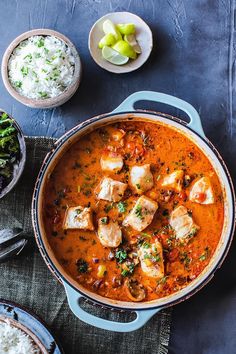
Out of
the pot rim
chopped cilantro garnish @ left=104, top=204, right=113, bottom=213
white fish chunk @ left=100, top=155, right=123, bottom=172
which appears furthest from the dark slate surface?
chopped cilantro garnish @ left=104, top=204, right=113, bottom=213

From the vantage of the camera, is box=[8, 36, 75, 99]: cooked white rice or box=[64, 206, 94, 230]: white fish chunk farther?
box=[8, 36, 75, 99]: cooked white rice

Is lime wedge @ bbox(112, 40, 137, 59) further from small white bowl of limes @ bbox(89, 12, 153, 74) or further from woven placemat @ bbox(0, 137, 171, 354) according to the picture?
woven placemat @ bbox(0, 137, 171, 354)

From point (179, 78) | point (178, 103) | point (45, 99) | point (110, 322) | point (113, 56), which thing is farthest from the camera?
point (179, 78)

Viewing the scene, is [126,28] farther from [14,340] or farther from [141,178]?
[14,340]

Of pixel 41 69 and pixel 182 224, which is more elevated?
pixel 41 69

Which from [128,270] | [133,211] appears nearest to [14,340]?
[128,270]

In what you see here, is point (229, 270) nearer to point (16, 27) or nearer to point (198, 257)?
point (198, 257)
